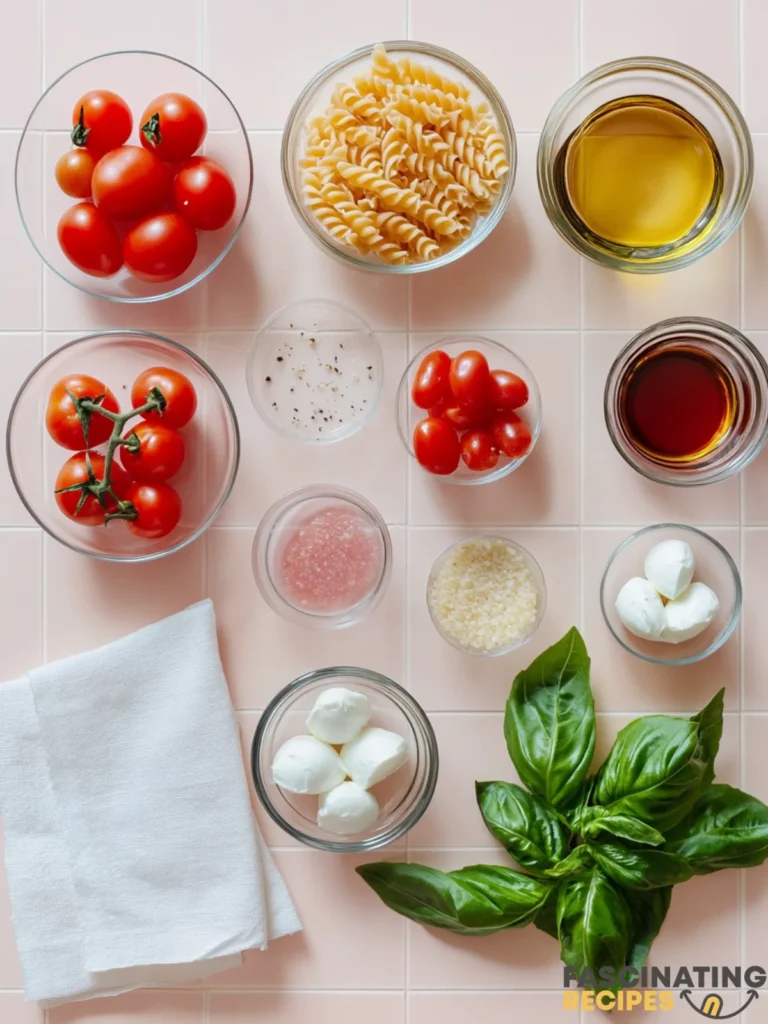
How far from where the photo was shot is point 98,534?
1.22m

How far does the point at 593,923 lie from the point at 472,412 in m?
0.69

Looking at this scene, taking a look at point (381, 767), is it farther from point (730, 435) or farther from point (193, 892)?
point (730, 435)

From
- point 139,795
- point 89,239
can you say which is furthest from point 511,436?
point 139,795

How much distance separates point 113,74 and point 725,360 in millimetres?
926

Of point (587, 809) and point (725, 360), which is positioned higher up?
point (725, 360)

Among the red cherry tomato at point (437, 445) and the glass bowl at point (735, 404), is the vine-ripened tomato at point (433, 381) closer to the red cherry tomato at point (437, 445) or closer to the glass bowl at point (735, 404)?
the red cherry tomato at point (437, 445)

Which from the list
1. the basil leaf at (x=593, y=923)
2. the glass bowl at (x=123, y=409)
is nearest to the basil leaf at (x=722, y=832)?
the basil leaf at (x=593, y=923)

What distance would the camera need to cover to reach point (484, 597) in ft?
3.94

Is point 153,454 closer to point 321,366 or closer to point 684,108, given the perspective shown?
point 321,366

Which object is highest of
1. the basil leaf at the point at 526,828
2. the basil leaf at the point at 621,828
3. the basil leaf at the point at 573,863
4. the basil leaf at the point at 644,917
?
the basil leaf at the point at 621,828

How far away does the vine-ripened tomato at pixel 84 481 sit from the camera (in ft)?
3.81

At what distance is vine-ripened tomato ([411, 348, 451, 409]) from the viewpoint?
115 cm

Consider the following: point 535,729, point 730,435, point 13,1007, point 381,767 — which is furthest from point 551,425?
point 13,1007

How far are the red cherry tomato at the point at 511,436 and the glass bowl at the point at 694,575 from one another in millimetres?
209
